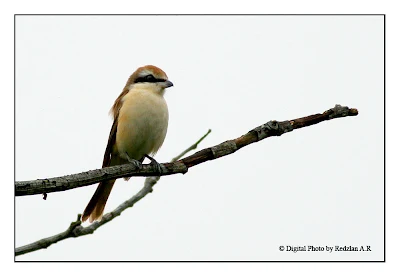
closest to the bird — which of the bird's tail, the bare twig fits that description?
the bird's tail

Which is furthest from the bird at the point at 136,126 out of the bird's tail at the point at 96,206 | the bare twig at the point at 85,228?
the bare twig at the point at 85,228

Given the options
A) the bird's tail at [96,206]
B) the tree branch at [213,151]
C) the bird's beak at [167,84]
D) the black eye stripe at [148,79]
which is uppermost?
the black eye stripe at [148,79]

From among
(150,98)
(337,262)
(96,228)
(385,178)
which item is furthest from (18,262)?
(385,178)

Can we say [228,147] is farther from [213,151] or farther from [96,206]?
[96,206]

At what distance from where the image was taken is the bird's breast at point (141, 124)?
5586mm

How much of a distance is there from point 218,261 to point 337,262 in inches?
49.0

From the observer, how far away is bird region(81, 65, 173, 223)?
5.60 m

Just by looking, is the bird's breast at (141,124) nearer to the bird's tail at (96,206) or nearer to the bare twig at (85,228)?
the bird's tail at (96,206)

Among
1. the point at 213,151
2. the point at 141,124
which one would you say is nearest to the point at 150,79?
the point at 141,124

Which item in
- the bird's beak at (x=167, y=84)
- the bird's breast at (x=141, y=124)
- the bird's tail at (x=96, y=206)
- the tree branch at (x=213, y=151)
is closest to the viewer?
the tree branch at (x=213, y=151)

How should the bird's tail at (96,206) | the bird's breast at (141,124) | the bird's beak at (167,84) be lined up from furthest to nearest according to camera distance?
the bird's beak at (167,84) < the bird's tail at (96,206) < the bird's breast at (141,124)

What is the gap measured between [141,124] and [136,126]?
0.06 metres

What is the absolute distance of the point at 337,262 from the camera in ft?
16.7

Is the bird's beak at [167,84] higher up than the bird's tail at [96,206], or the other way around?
the bird's beak at [167,84]
